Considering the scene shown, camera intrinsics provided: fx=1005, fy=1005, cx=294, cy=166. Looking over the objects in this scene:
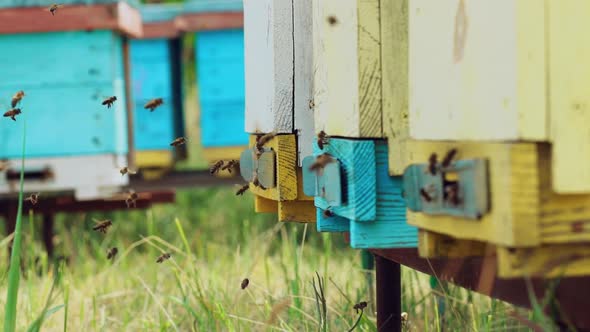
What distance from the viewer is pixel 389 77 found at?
6.83ft

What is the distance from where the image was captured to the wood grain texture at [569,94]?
1478 mm

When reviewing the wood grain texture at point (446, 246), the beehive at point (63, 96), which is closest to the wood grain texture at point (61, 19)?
the beehive at point (63, 96)

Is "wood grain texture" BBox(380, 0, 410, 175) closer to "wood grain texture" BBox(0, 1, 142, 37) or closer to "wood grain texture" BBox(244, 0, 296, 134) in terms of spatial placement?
"wood grain texture" BBox(244, 0, 296, 134)

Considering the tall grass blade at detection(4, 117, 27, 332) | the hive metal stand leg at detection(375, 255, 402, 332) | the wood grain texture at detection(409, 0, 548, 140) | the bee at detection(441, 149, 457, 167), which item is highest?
the wood grain texture at detection(409, 0, 548, 140)

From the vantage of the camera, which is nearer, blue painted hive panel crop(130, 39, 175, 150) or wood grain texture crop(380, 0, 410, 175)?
wood grain texture crop(380, 0, 410, 175)

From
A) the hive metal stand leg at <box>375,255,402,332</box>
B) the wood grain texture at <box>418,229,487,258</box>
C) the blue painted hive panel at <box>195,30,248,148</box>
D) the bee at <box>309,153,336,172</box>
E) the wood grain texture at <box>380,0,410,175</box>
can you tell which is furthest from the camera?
the blue painted hive panel at <box>195,30,248,148</box>

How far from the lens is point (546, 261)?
1.54 meters

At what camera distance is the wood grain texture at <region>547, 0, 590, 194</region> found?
1.48m

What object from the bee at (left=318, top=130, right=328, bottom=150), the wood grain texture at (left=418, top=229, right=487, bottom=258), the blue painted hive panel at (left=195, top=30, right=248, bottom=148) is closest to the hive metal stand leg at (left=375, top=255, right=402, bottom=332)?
the bee at (left=318, top=130, right=328, bottom=150)

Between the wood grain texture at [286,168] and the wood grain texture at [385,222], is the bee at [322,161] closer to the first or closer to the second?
the wood grain texture at [385,222]

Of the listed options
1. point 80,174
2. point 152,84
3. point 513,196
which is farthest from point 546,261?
point 152,84

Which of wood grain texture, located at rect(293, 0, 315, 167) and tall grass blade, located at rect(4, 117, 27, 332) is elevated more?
wood grain texture, located at rect(293, 0, 315, 167)

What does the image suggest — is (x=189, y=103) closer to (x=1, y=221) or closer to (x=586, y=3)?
(x=1, y=221)

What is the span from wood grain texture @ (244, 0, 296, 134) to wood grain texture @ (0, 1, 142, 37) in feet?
9.28
